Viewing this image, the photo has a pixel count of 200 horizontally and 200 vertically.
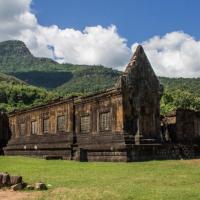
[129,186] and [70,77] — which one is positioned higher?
[70,77]

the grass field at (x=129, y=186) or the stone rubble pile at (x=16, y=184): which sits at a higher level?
the stone rubble pile at (x=16, y=184)

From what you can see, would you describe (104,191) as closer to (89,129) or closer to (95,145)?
(95,145)

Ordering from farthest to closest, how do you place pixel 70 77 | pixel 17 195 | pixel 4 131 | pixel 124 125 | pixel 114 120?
pixel 70 77 → pixel 4 131 → pixel 114 120 → pixel 124 125 → pixel 17 195

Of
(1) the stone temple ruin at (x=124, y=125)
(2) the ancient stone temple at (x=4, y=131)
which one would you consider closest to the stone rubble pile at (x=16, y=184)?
(1) the stone temple ruin at (x=124, y=125)

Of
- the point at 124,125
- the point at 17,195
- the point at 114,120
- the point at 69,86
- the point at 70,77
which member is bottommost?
the point at 17,195

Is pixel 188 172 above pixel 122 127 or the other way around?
the other way around

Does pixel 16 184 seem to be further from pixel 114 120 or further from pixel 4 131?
pixel 4 131

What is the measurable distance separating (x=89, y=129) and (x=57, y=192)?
19512 mm

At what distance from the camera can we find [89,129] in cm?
3300

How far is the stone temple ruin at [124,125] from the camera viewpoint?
1145 inches

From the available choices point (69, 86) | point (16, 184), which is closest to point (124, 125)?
point (16, 184)

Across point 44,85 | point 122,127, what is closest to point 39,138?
point 122,127

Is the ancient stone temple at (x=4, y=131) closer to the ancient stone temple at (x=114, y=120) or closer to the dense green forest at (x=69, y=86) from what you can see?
the dense green forest at (x=69, y=86)

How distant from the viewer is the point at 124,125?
29.3 meters
